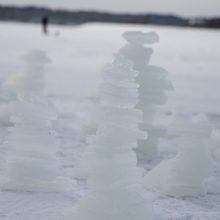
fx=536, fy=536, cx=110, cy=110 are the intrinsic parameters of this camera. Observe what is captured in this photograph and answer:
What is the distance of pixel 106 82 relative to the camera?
519cm

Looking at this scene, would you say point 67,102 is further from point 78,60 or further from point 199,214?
point 78,60

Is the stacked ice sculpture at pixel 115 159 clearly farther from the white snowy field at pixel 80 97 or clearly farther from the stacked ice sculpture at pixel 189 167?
the stacked ice sculpture at pixel 189 167

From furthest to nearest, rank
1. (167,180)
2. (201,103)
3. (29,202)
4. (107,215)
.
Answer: (201,103)
(167,180)
(29,202)
(107,215)

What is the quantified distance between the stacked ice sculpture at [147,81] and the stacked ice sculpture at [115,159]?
3.08 m

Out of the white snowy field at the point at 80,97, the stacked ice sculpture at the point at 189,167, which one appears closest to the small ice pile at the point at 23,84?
the white snowy field at the point at 80,97

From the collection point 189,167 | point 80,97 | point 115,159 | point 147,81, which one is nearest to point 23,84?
point 147,81

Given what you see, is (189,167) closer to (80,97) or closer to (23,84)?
(23,84)

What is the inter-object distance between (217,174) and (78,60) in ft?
57.5

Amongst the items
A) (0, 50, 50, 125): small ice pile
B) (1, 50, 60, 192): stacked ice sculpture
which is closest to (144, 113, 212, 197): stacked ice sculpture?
(1, 50, 60, 192): stacked ice sculpture

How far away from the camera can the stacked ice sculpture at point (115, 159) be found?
5074 millimetres

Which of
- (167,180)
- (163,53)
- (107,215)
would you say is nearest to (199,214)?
(167,180)

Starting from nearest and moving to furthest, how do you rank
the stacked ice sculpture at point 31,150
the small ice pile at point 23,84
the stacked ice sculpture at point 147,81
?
the stacked ice sculpture at point 31,150 → the stacked ice sculpture at point 147,81 → the small ice pile at point 23,84

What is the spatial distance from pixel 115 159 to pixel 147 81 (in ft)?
11.2

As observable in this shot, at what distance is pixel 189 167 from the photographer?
22.0ft
